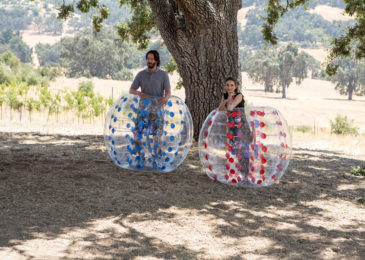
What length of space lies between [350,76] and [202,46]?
247 ft

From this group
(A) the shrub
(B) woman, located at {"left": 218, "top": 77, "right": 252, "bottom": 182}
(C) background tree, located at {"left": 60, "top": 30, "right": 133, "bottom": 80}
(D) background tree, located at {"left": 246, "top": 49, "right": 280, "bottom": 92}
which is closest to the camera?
(B) woman, located at {"left": 218, "top": 77, "right": 252, "bottom": 182}

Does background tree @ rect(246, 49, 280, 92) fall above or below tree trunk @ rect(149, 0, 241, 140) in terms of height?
above

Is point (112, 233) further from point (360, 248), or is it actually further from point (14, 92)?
point (14, 92)

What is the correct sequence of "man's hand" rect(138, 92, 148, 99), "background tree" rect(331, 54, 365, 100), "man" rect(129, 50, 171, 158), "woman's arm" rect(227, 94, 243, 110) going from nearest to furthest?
"woman's arm" rect(227, 94, 243, 110)
"man" rect(129, 50, 171, 158)
"man's hand" rect(138, 92, 148, 99)
"background tree" rect(331, 54, 365, 100)

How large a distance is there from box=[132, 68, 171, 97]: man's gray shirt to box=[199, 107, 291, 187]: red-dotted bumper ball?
2.95 ft

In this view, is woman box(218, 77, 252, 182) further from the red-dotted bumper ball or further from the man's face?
the man's face

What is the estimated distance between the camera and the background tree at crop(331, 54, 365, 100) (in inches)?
2994

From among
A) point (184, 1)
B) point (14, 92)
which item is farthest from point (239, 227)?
point (14, 92)

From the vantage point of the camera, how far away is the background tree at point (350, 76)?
2994 inches

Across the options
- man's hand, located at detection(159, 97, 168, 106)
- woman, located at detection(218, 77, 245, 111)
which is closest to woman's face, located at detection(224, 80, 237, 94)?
woman, located at detection(218, 77, 245, 111)

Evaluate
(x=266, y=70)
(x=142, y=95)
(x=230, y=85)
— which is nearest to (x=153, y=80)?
(x=142, y=95)

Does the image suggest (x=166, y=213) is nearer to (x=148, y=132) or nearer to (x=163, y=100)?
(x=148, y=132)

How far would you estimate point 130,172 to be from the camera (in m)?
6.75

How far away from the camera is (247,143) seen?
596 cm
